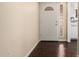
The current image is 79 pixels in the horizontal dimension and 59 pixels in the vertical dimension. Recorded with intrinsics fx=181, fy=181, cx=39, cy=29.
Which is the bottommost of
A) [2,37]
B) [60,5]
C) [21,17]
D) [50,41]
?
[50,41]

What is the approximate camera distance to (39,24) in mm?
7016

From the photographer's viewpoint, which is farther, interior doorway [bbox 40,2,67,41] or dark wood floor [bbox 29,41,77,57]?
interior doorway [bbox 40,2,67,41]

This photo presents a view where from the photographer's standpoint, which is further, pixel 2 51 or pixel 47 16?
A: pixel 47 16

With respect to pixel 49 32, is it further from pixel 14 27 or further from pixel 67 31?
pixel 14 27

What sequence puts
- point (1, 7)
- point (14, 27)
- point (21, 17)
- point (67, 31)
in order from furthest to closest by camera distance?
point (67, 31), point (21, 17), point (14, 27), point (1, 7)

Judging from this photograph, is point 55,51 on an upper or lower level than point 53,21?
lower

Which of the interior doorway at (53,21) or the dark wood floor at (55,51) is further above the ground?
the interior doorway at (53,21)

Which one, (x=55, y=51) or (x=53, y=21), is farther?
(x=53, y=21)

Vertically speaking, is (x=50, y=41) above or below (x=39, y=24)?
below

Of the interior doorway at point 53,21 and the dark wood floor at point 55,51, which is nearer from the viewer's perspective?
the dark wood floor at point 55,51

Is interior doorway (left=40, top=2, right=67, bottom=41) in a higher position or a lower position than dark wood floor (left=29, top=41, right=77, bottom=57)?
higher

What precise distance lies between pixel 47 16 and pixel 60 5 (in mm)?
670

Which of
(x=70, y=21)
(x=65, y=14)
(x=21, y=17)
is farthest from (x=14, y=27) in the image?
(x=65, y=14)

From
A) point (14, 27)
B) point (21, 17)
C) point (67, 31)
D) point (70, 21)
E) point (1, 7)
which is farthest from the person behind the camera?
point (67, 31)
